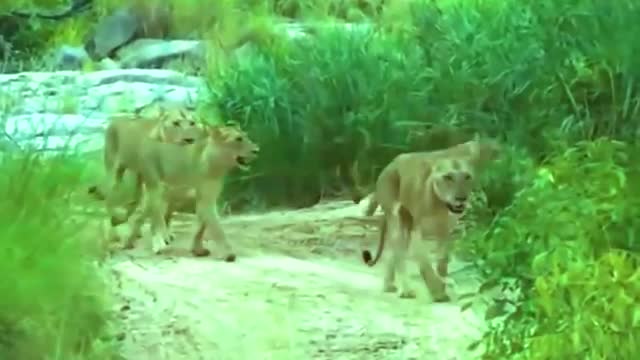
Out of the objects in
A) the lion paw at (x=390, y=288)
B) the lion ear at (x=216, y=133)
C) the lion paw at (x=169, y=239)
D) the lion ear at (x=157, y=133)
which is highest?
the lion ear at (x=216, y=133)

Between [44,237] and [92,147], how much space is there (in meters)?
1.66

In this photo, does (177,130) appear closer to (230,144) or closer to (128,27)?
(230,144)

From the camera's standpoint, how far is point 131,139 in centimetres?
509

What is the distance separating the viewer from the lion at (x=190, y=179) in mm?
4867

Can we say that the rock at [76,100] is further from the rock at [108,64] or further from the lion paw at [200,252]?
the lion paw at [200,252]

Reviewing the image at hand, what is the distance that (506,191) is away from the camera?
4.64 m

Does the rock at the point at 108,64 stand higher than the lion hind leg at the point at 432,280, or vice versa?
the lion hind leg at the point at 432,280

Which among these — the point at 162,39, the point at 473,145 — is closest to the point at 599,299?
the point at 473,145

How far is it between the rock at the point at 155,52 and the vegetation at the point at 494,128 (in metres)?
0.11

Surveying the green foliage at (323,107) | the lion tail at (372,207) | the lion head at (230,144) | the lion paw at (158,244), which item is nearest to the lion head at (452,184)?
the lion tail at (372,207)

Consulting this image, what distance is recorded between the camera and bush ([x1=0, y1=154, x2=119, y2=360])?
3.65m

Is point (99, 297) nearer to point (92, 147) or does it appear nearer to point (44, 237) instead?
point (44, 237)

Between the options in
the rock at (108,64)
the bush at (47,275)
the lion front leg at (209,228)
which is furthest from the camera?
the rock at (108,64)

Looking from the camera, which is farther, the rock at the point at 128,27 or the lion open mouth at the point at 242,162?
the rock at the point at 128,27
